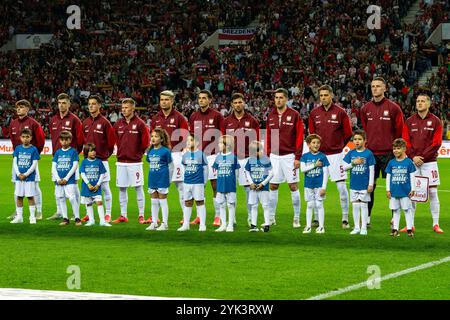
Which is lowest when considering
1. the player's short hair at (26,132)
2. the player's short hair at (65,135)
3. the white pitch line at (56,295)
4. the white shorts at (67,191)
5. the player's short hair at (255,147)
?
the white pitch line at (56,295)

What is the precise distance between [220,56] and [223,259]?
3214 centimetres

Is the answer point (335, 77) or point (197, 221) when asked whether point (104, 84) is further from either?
point (197, 221)

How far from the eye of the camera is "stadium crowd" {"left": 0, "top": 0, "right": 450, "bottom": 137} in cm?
3888

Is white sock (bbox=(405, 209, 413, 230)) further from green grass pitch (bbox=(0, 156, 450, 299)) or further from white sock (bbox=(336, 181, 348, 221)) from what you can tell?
white sock (bbox=(336, 181, 348, 221))

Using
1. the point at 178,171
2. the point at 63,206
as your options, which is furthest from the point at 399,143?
the point at 63,206

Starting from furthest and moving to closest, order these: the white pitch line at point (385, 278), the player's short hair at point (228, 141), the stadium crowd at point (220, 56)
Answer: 1. the stadium crowd at point (220, 56)
2. the player's short hair at point (228, 141)
3. the white pitch line at point (385, 278)

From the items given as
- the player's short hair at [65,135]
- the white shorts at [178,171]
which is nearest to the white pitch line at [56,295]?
the player's short hair at [65,135]

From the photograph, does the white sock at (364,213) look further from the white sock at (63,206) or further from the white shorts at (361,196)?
the white sock at (63,206)

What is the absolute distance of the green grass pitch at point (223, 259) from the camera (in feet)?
33.4

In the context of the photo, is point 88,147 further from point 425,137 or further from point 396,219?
point 425,137

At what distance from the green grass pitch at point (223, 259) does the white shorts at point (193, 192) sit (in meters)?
0.52

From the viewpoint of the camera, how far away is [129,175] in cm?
1633

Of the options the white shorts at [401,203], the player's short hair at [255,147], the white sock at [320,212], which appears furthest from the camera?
the player's short hair at [255,147]

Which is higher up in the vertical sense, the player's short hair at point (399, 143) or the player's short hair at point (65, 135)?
the player's short hair at point (65, 135)
